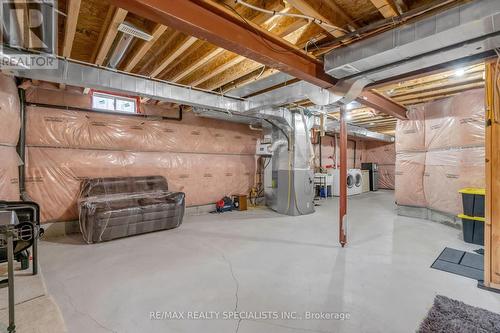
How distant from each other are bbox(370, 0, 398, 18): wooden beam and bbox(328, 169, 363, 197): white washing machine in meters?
6.61

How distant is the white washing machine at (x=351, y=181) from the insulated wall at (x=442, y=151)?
9.72 feet

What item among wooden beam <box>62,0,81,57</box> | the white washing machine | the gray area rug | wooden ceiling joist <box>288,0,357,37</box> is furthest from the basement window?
the white washing machine

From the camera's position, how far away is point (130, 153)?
4.37 meters

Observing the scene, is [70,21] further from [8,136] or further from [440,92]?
[440,92]

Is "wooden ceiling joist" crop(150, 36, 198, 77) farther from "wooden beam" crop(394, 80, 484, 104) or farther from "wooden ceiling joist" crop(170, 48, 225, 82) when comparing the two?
"wooden beam" crop(394, 80, 484, 104)

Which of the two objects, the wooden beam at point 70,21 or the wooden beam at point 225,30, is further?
the wooden beam at point 70,21

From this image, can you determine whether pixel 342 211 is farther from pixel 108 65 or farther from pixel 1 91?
pixel 1 91

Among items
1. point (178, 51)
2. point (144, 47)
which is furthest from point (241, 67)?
point (144, 47)

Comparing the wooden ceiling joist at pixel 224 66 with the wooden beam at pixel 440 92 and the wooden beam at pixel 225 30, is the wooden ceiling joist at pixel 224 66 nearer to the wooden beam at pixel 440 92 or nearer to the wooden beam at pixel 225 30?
the wooden beam at pixel 225 30

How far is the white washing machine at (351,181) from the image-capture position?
7.93m

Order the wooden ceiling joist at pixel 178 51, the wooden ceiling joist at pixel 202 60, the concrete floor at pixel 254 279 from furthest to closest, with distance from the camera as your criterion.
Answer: the wooden ceiling joist at pixel 202 60 → the wooden ceiling joist at pixel 178 51 → the concrete floor at pixel 254 279

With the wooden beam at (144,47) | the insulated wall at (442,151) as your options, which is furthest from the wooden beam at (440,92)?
the wooden beam at (144,47)

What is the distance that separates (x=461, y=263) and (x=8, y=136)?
554 centimetres

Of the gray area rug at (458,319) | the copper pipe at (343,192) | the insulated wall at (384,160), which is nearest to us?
the gray area rug at (458,319)
